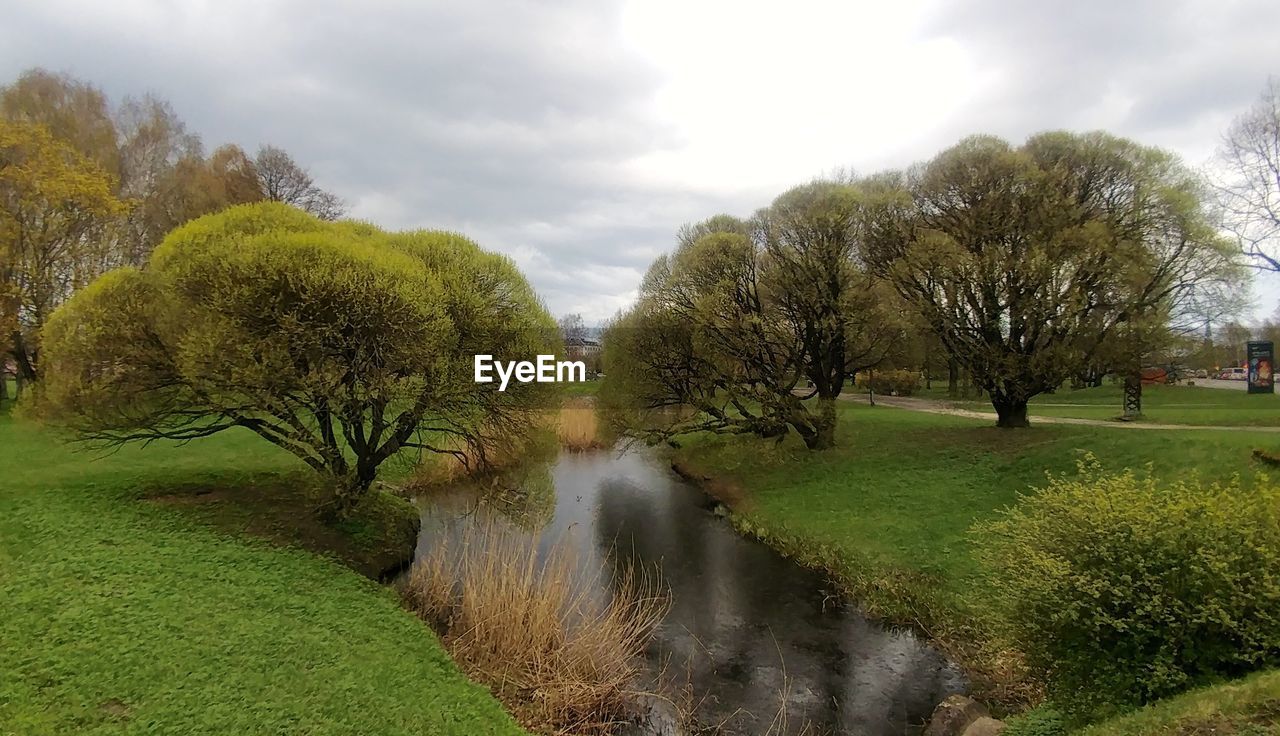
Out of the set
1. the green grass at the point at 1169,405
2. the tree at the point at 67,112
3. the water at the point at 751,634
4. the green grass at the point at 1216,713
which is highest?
the tree at the point at 67,112

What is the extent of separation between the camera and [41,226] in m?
24.4

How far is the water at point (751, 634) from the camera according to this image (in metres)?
10.2

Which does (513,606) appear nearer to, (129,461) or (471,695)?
(471,695)

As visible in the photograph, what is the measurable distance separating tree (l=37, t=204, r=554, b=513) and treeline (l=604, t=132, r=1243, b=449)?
11862 millimetres

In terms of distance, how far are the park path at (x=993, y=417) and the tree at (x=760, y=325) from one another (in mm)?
8176

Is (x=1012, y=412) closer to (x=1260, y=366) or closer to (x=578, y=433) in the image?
(x=578, y=433)

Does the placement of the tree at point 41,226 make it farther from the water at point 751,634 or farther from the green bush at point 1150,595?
the green bush at point 1150,595

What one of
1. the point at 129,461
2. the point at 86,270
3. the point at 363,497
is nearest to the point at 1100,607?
the point at 363,497

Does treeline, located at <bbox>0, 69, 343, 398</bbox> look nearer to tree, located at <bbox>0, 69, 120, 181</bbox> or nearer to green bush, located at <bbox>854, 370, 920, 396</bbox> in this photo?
tree, located at <bbox>0, 69, 120, 181</bbox>

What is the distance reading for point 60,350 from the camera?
1291 cm

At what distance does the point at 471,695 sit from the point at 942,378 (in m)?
66.7

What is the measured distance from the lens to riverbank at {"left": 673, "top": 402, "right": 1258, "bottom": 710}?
42.7ft

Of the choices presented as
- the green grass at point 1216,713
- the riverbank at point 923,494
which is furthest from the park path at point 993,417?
the green grass at point 1216,713

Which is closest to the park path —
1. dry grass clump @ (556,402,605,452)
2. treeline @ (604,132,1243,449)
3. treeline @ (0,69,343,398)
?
treeline @ (604,132,1243,449)
